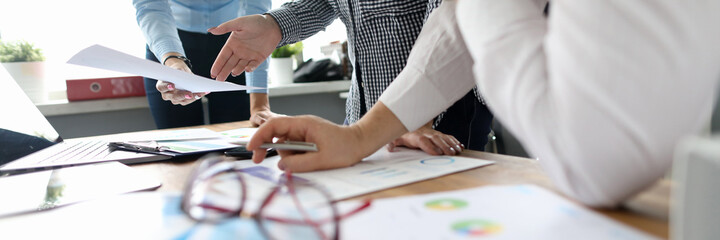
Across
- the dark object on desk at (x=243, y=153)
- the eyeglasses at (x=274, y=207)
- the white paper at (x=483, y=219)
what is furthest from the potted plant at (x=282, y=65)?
the white paper at (x=483, y=219)

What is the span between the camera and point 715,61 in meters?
0.38

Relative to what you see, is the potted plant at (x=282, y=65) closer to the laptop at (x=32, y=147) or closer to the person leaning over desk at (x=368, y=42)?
the person leaning over desk at (x=368, y=42)

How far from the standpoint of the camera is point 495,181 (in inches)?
22.2

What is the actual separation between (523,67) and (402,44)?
0.61 m

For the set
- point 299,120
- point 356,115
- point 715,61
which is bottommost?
point 356,115

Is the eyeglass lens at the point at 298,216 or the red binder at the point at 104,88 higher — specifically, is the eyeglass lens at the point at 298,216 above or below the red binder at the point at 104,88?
above

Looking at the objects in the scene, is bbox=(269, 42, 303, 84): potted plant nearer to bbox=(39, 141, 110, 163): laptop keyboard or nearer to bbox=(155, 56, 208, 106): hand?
bbox=(155, 56, 208, 106): hand

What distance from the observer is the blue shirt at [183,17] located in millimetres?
1433

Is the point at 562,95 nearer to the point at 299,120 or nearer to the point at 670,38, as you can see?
the point at 670,38

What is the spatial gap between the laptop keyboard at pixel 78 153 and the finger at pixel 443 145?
1.88ft

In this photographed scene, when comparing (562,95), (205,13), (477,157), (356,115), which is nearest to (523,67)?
(562,95)

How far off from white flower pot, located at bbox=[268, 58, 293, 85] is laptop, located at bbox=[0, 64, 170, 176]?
5.40 feet

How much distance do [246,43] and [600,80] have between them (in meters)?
0.82

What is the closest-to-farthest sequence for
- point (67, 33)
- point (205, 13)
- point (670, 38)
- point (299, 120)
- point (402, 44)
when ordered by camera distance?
1. point (670, 38)
2. point (299, 120)
3. point (402, 44)
4. point (205, 13)
5. point (67, 33)
